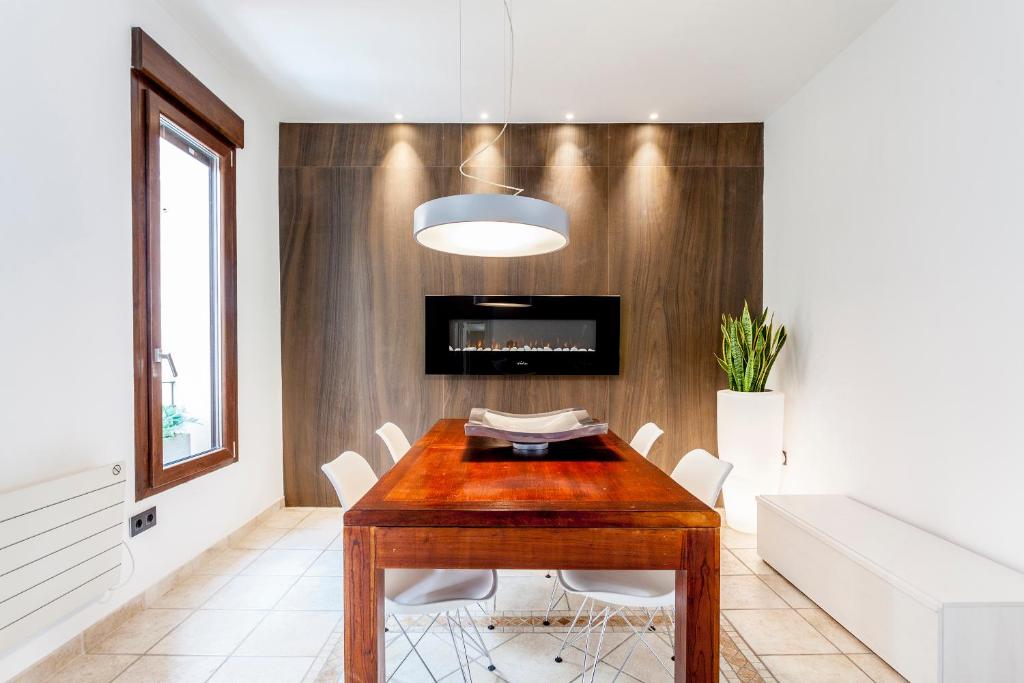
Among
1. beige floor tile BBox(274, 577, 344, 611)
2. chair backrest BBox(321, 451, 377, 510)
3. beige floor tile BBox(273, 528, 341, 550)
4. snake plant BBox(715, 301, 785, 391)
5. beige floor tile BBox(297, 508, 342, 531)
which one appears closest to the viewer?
chair backrest BBox(321, 451, 377, 510)

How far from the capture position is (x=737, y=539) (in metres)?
3.43

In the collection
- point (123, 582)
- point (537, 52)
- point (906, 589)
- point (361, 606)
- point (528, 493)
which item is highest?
point (537, 52)

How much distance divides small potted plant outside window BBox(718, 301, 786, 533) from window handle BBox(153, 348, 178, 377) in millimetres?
3282

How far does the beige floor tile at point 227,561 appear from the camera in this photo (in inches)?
115

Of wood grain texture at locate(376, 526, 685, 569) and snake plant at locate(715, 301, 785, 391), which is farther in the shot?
snake plant at locate(715, 301, 785, 391)

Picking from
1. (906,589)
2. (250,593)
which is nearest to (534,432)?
(906,589)

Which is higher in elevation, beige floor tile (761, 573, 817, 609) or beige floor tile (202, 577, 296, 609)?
beige floor tile (202, 577, 296, 609)

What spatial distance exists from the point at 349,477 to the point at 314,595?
3.53ft

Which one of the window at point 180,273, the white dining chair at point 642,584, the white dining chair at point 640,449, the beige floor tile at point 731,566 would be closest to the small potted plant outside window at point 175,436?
the window at point 180,273

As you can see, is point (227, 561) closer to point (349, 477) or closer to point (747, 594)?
point (349, 477)

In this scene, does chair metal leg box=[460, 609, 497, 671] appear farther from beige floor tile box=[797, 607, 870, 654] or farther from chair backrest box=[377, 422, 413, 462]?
beige floor tile box=[797, 607, 870, 654]

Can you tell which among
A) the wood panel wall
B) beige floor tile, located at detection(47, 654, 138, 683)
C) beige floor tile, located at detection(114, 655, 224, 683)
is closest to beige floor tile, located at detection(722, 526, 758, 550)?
the wood panel wall

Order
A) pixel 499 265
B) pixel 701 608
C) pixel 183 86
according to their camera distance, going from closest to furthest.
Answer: pixel 701 608 < pixel 183 86 < pixel 499 265

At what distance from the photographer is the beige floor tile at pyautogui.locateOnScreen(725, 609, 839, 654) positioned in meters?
2.17
